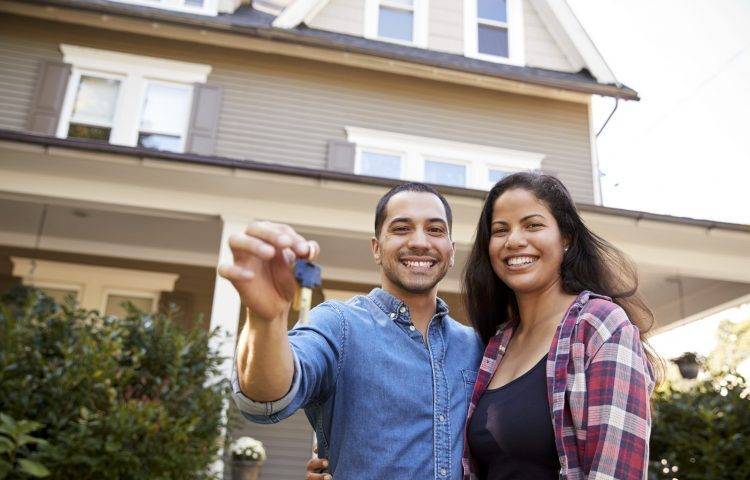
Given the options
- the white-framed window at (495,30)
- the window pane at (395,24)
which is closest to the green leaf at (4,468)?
the window pane at (395,24)

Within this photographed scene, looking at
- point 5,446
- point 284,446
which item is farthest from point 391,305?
point 284,446

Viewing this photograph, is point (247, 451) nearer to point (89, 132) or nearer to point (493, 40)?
point (89, 132)

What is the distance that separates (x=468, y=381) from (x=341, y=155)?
784 centimetres

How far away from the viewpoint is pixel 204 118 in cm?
952

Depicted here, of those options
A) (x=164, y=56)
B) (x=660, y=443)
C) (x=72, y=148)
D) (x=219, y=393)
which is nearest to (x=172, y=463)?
(x=219, y=393)

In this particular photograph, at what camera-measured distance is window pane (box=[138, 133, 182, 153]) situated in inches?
372

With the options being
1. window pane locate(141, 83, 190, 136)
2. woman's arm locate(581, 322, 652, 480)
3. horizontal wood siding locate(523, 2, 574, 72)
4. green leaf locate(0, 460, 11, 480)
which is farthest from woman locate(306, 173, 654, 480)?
horizontal wood siding locate(523, 2, 574, 72)

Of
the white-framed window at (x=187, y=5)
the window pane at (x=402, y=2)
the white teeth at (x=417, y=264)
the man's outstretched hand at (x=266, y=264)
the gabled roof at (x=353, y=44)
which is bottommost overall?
the man's outstretched hand at (x=266, y=264)

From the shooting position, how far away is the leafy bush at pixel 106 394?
4145 millimetres

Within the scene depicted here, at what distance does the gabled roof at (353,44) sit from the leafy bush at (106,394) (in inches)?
234

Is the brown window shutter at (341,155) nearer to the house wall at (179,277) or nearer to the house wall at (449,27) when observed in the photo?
the house wall at (449,27)

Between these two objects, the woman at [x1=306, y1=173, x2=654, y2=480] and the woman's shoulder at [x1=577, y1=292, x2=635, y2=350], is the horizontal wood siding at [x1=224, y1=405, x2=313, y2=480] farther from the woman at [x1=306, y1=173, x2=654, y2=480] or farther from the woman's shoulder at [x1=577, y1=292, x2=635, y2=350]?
the woman's shoulder at [x1=577, y1=292, x2=635, y2=350]

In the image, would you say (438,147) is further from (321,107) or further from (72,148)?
(72,148)

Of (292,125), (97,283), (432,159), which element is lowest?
(97,283)
